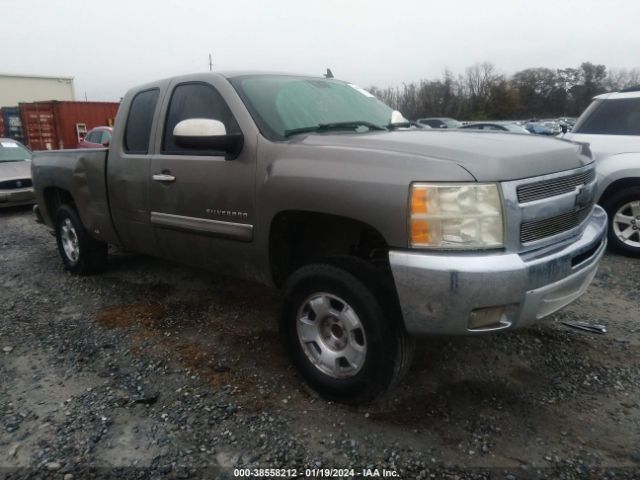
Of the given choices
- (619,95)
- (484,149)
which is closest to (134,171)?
(484,149)

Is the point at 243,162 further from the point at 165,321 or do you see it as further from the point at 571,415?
the point at 571,415

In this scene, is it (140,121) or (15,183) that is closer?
(140,121)

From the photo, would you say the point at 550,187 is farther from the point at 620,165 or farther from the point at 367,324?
the point at 620,165

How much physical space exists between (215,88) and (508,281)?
226cm

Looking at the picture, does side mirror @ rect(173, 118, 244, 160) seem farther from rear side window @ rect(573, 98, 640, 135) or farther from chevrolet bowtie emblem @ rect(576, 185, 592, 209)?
rear side window @ rect(573, 98, 640, 135)

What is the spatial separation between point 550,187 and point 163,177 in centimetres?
249

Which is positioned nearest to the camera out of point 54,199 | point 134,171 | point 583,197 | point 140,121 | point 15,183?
point 583,197

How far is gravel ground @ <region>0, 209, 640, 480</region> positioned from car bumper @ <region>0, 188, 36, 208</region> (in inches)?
240

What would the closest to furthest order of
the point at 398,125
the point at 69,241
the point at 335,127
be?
1. the point at 335,127
2. the point at 398,125
3. the point at 69,241

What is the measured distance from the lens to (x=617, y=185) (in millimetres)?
5531

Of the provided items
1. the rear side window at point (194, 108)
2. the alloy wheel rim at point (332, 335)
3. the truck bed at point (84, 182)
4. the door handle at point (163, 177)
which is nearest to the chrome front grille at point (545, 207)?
the alloy wheel rim at point (332, 335)

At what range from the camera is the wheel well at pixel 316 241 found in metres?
2.80

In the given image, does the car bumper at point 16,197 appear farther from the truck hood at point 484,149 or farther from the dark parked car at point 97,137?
the truck hood at point 484,149

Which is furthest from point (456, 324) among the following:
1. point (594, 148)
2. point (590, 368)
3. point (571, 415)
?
point (594, 148)
